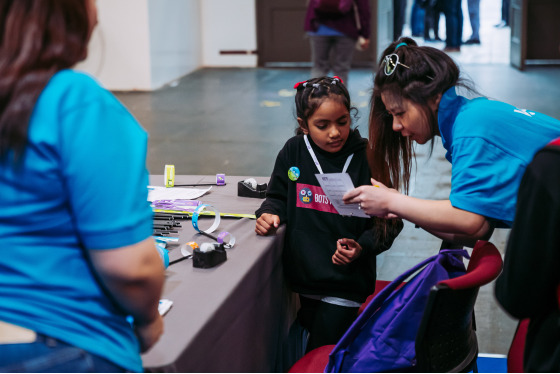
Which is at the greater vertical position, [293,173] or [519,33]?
[519,33]

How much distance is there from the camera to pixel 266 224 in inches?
85.6

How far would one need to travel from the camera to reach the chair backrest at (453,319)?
159 cm

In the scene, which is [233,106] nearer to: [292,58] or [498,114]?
[292,58]

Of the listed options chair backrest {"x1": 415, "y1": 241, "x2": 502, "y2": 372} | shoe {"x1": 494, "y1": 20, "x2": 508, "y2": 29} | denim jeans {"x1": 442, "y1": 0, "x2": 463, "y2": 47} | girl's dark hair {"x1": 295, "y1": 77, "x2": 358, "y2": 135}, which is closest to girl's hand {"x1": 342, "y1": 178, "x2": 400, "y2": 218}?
chair backrest {"x1": 415, "y1": 241, "x2": 502, "y2": 372}

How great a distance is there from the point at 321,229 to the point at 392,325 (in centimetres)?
59

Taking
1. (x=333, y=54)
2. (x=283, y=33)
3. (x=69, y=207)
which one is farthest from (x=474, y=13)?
(x=69, y=207)

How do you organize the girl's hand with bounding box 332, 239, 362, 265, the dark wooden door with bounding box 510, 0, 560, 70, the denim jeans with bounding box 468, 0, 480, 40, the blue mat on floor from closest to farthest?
the girl's hand with bounding box 332, 239, 362, 265, the blue mat on floor, the dark wooden door with bounding box 510, 0, 560, 70, the denim jeans with bounding box 468, 0, 480, 40

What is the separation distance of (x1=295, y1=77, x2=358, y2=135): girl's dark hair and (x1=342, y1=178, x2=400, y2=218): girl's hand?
397 millimetres

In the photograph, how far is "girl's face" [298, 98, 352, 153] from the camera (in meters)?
2.27

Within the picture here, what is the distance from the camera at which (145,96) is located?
8.98 metres

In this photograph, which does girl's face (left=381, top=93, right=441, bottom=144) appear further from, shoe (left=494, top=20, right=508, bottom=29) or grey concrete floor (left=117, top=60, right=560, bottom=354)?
shoe (left=494, top=20, right=508, bottom=29)

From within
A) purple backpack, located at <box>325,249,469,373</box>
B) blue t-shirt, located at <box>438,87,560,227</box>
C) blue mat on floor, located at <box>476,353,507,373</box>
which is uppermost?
blue t-shirt, located at <box>438,87,560,227</box>

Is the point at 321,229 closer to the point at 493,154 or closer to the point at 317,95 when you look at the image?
the point at 317,95

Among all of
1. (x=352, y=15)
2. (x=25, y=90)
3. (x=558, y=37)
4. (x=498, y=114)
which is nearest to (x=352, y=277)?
(x=498, y=114)
